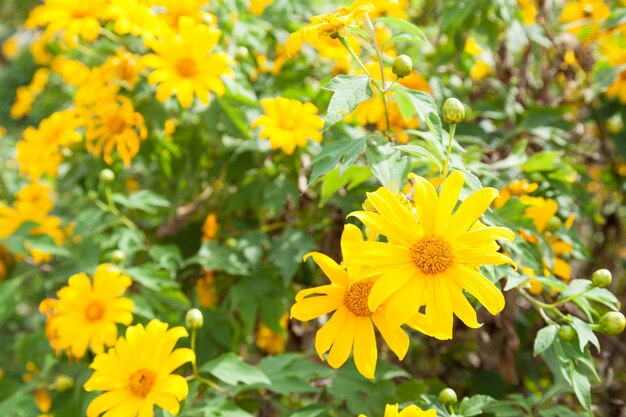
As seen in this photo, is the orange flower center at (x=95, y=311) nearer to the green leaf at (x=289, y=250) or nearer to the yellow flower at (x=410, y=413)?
the green leaf at (x=289, y=250)

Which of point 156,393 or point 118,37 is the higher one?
point 118,37

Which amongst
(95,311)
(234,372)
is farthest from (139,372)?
(95,311)

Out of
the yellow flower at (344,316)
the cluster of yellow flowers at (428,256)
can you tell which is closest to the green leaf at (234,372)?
the yellow flower at (344,316)

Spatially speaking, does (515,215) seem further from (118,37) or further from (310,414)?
(118,37)

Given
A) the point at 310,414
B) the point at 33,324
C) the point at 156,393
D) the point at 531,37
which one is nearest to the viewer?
the point at 156,393

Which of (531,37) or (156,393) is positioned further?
(531,37)

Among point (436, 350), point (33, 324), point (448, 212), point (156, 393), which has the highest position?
point (448, 212)

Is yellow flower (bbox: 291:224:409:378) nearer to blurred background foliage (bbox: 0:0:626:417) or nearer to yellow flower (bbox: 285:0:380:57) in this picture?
blurred background foliage (bbox: 0:0:626:417)

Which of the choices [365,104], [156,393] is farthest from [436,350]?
[156,393]
